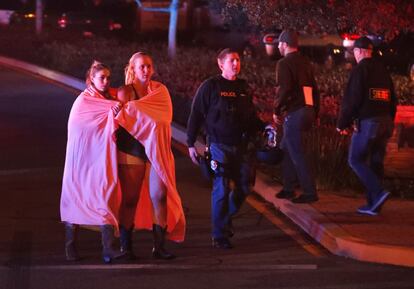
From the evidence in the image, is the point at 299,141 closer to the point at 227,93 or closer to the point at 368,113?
the point at 368,113

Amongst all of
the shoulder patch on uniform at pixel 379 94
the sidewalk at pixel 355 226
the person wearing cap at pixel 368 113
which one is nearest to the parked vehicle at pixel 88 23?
the sidewalk at pixel 355 226

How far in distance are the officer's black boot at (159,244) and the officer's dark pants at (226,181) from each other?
606mm

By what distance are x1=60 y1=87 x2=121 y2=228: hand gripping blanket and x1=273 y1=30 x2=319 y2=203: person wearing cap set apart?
2.68m

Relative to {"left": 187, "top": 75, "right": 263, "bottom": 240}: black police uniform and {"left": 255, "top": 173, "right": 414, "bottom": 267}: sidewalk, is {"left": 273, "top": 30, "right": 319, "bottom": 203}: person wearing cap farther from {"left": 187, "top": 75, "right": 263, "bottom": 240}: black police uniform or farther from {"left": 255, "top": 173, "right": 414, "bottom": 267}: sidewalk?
{"left": 187, "top": 75, "right": 263, "bottom": 240}: black police uniform

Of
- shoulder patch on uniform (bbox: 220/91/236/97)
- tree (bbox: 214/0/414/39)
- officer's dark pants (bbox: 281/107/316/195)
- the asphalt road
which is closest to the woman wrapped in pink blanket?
the asphalt road

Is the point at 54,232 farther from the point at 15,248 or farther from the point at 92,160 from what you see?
the point at 92,160

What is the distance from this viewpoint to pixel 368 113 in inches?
377

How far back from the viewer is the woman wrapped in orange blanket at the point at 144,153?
795 centimetres

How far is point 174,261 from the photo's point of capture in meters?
8.22

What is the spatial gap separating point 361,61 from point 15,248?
12.4ft

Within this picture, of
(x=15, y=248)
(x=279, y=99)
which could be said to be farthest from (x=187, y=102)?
(x=15, y=248)

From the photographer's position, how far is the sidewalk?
8.27 metres

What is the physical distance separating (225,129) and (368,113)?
179 centimetres

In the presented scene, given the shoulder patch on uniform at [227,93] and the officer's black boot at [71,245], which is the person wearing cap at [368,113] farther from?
the officer's black boot at [71,245]
